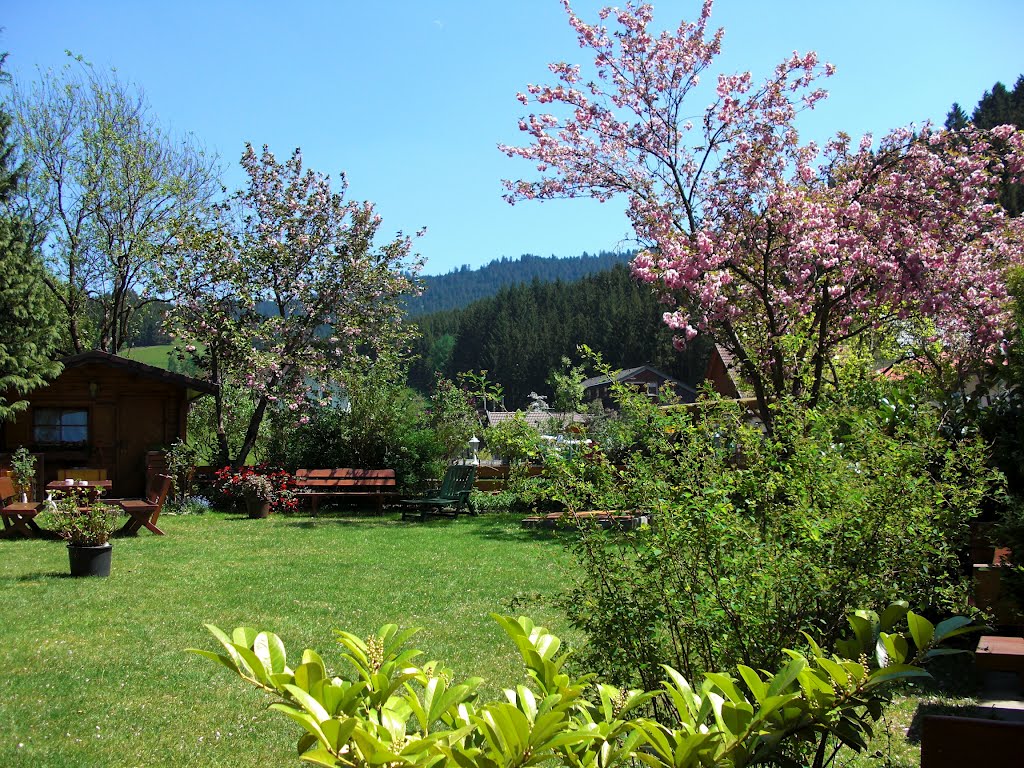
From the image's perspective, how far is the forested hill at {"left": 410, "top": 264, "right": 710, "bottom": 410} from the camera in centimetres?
7019

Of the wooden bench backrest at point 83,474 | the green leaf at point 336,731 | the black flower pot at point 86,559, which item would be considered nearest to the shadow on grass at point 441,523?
the wooden bench backrest at point 83,474

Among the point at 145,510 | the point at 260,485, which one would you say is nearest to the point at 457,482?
the point at 260,485

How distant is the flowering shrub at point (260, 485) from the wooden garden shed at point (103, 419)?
64.8 inches

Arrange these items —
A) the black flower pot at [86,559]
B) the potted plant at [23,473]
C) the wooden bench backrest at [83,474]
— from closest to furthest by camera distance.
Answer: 1. the black flower pot at [86,559]
2. the potted plant at [23,473]
3. the wooden bench backrest at [83,474]

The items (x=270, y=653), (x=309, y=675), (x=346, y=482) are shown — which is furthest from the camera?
(x=346, y=482)

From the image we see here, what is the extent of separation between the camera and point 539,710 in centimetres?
147

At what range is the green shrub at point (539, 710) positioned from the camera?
1.31m

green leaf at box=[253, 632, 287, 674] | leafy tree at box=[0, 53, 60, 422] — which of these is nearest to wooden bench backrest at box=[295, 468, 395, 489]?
leafy tree at box=[0, 53, 60, 422]

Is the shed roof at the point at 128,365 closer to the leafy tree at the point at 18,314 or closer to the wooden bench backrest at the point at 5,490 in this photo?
the leafy tree at the point at 18,314

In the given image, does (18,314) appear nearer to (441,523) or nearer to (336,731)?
(441,523)

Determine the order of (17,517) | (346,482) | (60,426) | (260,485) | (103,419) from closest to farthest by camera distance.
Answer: (17,517) < (260,485) < (60,426) < (103,419) < (346,482)

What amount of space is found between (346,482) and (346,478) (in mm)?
159

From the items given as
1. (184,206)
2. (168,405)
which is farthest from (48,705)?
(184,206)

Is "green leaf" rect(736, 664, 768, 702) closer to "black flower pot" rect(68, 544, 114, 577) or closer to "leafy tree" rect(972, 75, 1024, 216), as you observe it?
"black flower pot" rect(68, 544, 114, 577)
